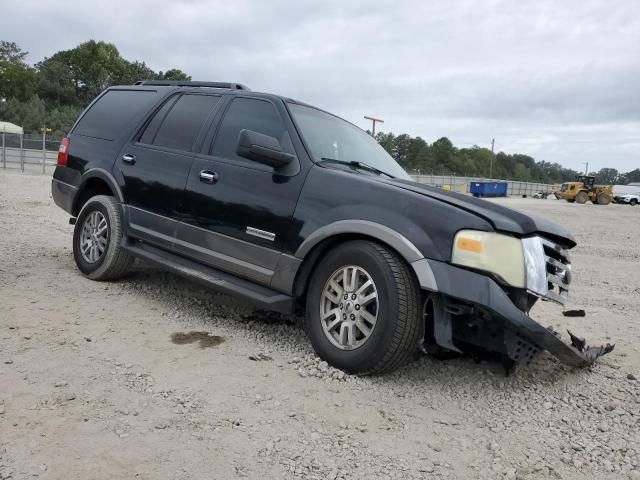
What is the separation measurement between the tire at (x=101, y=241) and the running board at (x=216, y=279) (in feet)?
0.56

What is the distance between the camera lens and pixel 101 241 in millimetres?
5035

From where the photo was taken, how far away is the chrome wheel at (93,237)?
198 inches

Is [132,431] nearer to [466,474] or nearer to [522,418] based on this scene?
[466,474]

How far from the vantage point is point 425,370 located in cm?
366

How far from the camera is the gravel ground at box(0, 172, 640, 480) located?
2436 millimetres

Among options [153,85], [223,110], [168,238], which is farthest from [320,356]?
[153,85]

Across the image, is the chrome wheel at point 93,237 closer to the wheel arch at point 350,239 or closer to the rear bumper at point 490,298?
the wheel arch at point 350,239

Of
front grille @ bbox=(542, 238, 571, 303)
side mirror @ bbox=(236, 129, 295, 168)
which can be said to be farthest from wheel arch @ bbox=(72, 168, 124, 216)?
front grille @ bbox=(542, 238, 571, 303)

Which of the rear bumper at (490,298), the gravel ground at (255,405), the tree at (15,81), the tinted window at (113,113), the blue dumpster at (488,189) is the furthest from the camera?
the tree at (15,81)

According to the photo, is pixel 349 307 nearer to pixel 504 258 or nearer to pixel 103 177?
pixel 504 258

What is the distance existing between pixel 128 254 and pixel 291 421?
2655 mm

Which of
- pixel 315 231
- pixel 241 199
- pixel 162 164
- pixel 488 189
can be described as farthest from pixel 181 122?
pixel 488 189

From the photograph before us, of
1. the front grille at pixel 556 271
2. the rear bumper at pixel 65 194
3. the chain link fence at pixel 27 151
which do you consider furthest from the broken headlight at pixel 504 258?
the chain link fence at pixel 27 151

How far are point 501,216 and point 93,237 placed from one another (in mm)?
3723
